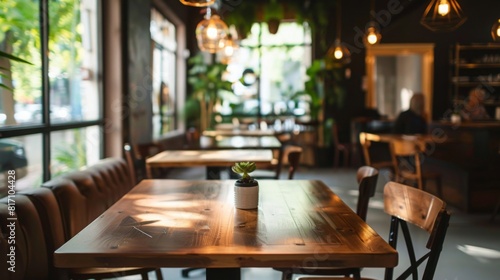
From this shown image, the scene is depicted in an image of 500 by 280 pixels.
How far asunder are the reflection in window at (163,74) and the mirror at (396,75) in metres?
4.30

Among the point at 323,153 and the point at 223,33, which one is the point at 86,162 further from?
the point at 323,153

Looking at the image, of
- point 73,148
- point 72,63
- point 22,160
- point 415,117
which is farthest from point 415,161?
point 22,160

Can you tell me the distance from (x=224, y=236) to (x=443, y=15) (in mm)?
2433

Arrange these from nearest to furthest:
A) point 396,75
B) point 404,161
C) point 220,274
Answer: point 220,274 → point 404,161 → point 396,75

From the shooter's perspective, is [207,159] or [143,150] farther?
[143,150]

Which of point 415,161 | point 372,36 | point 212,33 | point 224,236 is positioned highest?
point 372,36

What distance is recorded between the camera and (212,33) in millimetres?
5156

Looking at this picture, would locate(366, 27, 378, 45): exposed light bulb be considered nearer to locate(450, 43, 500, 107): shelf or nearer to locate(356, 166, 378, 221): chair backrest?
locate(356, 166, 378, 221): chair backrest

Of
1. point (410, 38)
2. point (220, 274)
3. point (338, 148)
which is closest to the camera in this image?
point (220, 274)

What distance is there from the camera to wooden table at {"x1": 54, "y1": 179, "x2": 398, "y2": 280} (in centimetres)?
165

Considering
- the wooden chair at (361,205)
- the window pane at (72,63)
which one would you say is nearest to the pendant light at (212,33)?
the window pane at (72,63)

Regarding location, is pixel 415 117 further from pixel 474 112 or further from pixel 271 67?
pixel 271 67

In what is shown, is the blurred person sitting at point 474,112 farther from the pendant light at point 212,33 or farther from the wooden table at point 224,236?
the wooden table at point 224,236

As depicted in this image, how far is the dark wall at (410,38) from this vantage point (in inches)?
429
